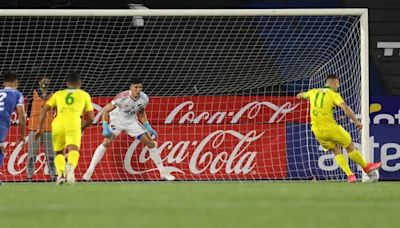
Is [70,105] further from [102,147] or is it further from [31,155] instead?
[31,155]

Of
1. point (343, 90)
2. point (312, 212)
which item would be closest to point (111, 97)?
point (343, 90)

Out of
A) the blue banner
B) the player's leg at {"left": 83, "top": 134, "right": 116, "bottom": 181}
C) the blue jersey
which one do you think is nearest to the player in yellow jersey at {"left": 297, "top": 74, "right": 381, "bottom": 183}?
the blue banner

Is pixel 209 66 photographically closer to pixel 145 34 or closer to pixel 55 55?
pixel 145 34

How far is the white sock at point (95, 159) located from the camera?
16125mm

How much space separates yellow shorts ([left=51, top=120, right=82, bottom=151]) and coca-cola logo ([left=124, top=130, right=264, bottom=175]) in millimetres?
3186

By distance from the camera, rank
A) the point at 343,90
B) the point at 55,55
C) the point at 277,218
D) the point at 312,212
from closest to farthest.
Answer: the point at 277,218 < the point at 312,212 < the point at 343,90 < the point at 55,55

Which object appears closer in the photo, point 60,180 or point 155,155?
point 60,180

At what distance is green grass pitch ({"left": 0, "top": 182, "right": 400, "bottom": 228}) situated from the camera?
6.73m

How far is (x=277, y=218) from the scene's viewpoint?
705cm

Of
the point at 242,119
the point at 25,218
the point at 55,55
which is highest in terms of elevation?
the point at 55,55

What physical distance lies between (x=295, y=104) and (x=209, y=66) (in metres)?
1.99

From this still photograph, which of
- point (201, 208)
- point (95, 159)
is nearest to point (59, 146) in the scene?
point (95, 159)

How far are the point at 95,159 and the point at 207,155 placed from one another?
1994mm

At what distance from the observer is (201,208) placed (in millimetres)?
8031
